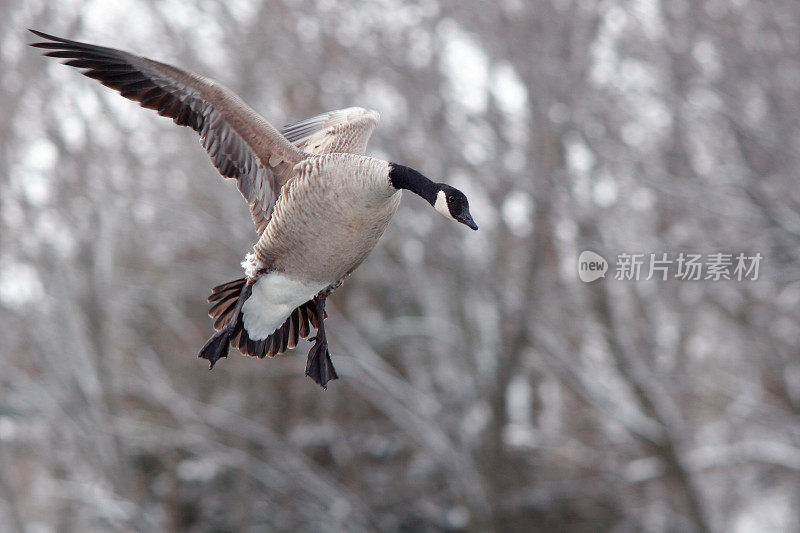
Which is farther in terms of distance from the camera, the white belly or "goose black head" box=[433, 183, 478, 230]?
the white belly

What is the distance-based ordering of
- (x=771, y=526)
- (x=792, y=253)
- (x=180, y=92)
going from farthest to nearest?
(x=771, y=526) < (x=792, y=253) < (x=180, y=92)

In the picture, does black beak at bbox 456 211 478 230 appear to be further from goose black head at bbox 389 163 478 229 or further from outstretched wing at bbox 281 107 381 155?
outstretched wing at bbox 281 107 381 155

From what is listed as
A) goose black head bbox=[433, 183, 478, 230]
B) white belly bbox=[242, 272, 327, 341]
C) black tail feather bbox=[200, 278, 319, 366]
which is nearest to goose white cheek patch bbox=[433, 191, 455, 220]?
goose black head bbox=[433, 183, 478, 230]

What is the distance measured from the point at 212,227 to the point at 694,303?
504 centimetres

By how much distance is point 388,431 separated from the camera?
10227 millimetres

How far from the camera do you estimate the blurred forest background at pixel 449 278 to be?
7098 mm

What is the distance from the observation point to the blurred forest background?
710cm

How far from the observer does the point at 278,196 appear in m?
2.16

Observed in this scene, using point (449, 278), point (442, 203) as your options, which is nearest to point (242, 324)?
point (442, 203)

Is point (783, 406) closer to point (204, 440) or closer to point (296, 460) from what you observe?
point (296, 460)

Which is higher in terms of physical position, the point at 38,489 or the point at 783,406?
the point at 783,406

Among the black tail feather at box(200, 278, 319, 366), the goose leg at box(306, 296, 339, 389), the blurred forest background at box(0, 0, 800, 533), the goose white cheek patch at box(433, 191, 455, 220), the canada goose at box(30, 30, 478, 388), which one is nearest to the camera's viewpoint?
the goose white cheek patch at box(433, 191, 455, 220)

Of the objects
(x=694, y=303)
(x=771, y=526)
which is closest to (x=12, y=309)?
(x=694, y=303)

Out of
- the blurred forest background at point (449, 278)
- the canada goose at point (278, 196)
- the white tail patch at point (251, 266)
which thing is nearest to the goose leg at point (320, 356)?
the canada goose at point (278, 196)
